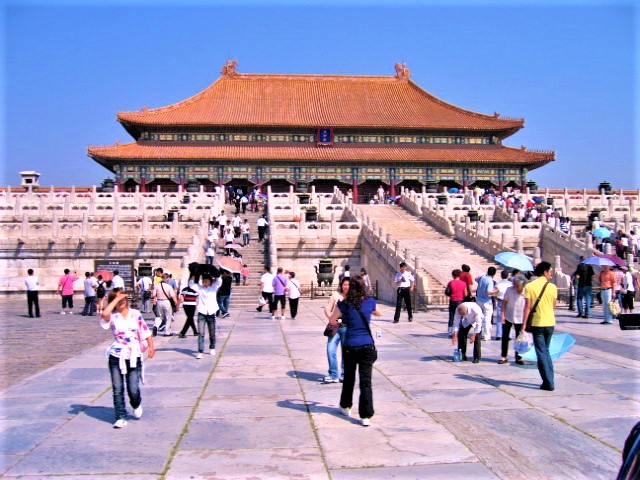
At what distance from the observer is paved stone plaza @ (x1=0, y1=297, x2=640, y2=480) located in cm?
545

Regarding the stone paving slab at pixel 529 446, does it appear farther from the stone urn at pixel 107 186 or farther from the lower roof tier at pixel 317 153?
the lower roof tier at pixel 317 153

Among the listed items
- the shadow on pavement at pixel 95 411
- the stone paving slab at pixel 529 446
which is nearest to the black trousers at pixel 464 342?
the stone paving slab at pixel 529 446

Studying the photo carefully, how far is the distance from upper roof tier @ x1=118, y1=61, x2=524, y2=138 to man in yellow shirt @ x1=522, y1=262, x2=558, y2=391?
41298mm

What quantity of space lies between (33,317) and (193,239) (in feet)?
23.5

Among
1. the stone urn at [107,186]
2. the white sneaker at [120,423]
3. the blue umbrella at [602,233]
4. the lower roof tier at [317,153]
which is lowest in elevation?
the white sneaker at [120,423]

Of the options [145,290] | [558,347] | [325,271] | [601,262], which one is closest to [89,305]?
[145,290]

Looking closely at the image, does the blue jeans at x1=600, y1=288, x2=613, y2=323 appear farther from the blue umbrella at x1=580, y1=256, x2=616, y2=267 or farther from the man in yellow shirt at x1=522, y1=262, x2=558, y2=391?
the man in yellow shirt at x1=522, y1=262, x2=558, y2=391

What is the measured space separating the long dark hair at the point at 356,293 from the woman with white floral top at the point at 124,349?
2.12 meters

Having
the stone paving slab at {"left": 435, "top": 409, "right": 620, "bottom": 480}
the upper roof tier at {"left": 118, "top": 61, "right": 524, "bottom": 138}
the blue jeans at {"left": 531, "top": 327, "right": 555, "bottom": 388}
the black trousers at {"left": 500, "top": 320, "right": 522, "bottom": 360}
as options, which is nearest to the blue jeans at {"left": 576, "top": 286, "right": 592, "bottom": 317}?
the black trousers at {"left": 500, "top": 320, "right": 522, "bottom": 360}

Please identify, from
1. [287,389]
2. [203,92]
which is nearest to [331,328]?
[287,389]

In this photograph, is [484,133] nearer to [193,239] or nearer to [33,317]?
[193,239]

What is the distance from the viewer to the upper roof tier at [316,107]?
161ft

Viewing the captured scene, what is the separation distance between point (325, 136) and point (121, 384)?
43.7 meters

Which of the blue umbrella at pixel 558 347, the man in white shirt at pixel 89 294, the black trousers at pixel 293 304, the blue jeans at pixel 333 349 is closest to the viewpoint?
the blue jeans at pixel 333 349
